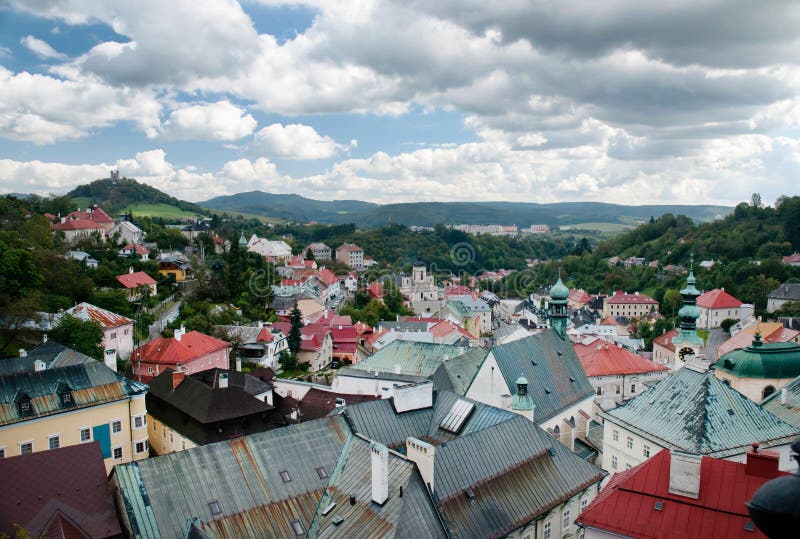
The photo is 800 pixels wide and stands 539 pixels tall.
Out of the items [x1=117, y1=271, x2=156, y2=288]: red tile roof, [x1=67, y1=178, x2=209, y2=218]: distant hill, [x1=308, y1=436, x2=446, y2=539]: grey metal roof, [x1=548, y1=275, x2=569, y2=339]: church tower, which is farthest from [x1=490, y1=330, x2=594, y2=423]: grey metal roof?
[x1=67, y1=178, x2=209, y2=218]: distant hill

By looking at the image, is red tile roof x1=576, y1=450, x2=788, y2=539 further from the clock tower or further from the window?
the clock tower

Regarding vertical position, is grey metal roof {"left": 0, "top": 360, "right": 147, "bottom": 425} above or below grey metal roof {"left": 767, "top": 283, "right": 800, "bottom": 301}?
above

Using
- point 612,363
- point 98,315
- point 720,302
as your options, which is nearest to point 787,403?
point 612,363

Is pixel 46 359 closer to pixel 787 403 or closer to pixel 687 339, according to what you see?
pixel 687 339

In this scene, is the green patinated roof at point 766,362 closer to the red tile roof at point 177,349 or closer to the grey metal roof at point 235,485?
the grey metal roof at point 235,485

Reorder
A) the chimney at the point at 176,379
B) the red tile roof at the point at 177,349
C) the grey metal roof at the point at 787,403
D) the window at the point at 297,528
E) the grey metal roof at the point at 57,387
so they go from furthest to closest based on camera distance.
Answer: the red tile roof at the point at 177,349, the chimney at the point at 176,379, the grey metal roof at the point at 787,403, the grey metal roof at the point at 57,387, the window at the point at 297,528

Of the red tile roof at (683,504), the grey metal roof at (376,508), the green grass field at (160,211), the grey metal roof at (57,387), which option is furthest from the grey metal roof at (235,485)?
the green grass field at (160,211)
